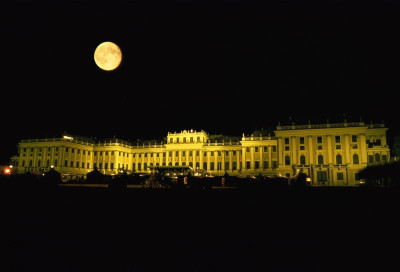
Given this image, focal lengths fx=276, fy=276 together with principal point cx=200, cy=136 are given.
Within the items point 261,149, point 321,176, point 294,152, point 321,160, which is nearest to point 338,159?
point 321,160

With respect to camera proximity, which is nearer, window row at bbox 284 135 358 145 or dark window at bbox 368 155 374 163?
dark window at bbox 368 155 374 163

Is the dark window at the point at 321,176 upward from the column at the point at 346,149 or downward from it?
downward

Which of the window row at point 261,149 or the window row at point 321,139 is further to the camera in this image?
the window row at point 261,149

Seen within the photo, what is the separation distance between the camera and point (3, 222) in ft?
18.2

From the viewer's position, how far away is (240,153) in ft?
234

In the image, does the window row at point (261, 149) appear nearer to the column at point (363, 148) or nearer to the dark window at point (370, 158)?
the column at point (363, 148)

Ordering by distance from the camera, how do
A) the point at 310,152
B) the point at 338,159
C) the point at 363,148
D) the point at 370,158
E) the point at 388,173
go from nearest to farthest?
the point at 388,173 → the point at 363,148 → the point at 370,158 → the point at 338,159 → the point at 310,152

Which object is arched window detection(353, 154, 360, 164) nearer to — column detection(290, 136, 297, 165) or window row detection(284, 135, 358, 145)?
window row detection(284, 135, 358, 145)

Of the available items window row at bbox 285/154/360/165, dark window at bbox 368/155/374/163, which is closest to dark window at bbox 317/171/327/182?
window row at bbox 285/154/360/165

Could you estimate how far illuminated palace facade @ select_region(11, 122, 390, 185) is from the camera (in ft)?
179

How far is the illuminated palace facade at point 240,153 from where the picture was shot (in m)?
54.6

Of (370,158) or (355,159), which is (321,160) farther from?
(370,158)

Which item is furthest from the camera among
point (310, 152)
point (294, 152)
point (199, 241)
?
point (294, 152)

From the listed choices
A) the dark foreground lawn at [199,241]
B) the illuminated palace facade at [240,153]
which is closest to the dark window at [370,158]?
the illuminated palace facade at [240,153]
